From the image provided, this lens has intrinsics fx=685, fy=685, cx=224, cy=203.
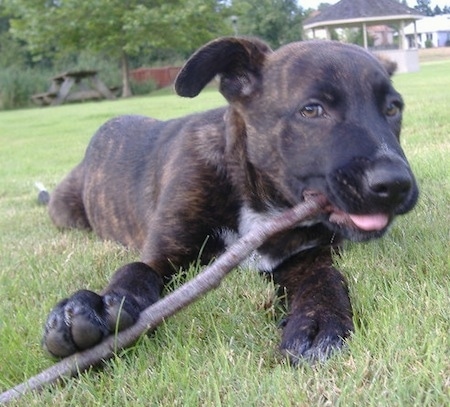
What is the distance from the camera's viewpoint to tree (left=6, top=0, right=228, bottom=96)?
135ft

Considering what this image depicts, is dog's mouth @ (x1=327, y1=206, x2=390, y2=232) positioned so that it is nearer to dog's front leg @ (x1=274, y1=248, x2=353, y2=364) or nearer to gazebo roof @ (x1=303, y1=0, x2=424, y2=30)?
dog's front leg @ (x1=274, y1=248, x2=353, y2=364)

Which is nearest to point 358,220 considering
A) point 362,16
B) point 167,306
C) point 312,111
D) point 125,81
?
point 312,111

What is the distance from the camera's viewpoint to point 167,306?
237 cm

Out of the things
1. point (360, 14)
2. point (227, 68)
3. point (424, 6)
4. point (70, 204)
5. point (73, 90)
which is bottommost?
point (424, 6)

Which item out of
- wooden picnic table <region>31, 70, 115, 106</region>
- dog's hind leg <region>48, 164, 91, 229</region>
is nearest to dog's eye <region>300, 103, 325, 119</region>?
dog's hind leg <region>48, 164, 91, 229</region>

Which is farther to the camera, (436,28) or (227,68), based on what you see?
(436,28)

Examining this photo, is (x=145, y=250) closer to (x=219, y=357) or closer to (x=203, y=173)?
(x=203, y=173)

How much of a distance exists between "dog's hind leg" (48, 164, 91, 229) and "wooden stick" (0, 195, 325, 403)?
103 inches

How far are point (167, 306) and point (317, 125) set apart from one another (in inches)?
38.1

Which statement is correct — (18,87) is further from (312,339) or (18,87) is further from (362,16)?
(312,339)

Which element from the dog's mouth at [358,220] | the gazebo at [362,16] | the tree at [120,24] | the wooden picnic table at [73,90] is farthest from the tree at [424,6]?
the dog's mouth at [358,220]

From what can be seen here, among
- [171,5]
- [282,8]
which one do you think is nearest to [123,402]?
[171,5]

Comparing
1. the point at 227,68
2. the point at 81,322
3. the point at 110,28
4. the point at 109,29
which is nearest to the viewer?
the point at 81,322

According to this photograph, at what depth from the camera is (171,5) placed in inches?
1679
